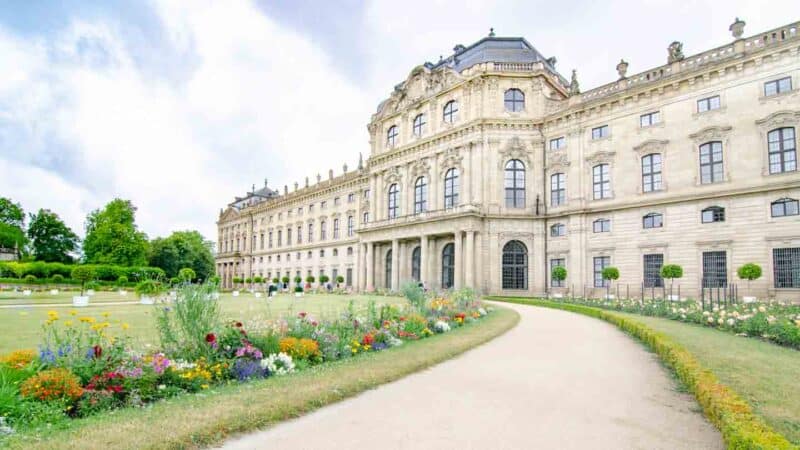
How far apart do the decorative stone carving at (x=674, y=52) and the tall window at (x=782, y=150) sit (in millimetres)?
7827

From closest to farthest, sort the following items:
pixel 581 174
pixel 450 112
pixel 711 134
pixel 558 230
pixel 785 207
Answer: pixel 785 207 → pixel 711 134 → pixel 581 174 → pixel 558 230 → pixel 450 112

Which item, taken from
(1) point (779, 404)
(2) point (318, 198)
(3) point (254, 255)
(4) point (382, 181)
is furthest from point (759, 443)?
(3) point (254, 255)

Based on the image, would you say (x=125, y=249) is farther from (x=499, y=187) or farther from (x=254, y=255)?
(x=499, y=187)

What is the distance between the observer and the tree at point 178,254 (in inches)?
2911

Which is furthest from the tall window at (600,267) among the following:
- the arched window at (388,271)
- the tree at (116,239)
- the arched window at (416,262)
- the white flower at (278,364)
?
the tree at (116,239)

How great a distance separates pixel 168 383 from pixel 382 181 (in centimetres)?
4179

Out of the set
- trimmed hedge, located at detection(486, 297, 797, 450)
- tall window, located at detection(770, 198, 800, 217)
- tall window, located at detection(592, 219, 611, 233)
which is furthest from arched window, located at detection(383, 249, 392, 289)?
trimmed hedge, located at detection(486, 297, 797, 450)

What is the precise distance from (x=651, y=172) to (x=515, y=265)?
12.4 metres

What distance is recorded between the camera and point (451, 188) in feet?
133

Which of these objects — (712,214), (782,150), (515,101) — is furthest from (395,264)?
(782,150)

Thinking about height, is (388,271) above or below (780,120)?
below

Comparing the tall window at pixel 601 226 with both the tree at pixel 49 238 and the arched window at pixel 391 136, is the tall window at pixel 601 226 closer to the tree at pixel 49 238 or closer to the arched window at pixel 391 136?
the arched window at pixel 391 136

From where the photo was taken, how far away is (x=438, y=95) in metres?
41.9

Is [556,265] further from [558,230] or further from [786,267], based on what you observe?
[786,267]
